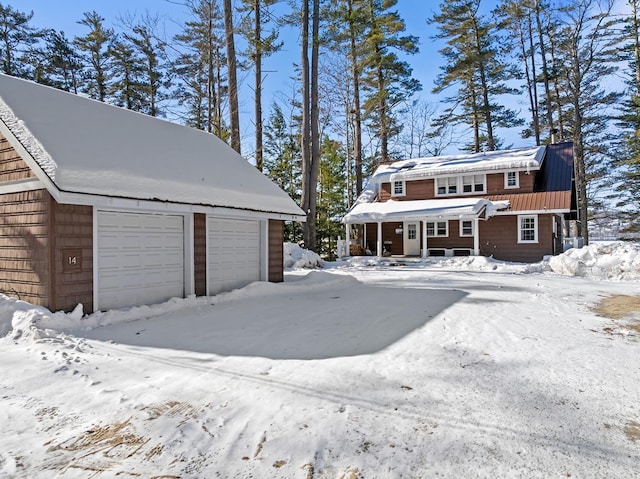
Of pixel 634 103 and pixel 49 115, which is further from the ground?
pixel 634 103

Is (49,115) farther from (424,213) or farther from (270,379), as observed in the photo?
(424,213)

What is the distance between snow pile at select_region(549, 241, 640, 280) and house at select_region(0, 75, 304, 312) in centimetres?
1097

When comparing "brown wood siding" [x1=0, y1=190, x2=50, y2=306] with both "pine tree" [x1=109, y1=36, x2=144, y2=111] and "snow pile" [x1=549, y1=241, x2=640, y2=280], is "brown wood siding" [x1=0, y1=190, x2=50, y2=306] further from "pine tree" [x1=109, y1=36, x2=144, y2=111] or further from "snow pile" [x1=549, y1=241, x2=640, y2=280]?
"pine tree" [x1=109, y1=36, x2=144, y2=111]

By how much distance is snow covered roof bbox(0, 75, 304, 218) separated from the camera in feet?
20.8

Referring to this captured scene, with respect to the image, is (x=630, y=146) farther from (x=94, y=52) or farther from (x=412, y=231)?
(x=94, y=52)

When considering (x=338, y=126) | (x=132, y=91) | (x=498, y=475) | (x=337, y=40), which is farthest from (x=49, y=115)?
(x=338, y=126)

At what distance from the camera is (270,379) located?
3729 millimetres

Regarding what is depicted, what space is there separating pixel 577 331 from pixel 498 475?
14.6ft

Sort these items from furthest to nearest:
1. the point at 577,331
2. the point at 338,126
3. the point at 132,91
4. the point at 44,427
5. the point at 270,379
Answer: the point at 338,126 → the point at 132,91 → the point at 577,331 → the point at 270,379 → the point at 44,427

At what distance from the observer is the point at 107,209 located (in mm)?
6762

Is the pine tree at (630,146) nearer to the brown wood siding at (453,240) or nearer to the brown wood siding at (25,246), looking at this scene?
the brown wood siding at (453,240)

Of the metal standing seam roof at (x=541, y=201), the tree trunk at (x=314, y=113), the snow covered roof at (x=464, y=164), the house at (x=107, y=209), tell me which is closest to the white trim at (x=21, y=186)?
the house at (x=107, y=209)

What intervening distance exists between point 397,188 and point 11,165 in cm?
1981

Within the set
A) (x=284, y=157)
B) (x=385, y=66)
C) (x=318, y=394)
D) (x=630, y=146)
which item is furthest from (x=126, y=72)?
(x=630, y=146)
